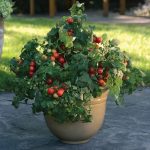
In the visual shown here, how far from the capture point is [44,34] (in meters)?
10.9

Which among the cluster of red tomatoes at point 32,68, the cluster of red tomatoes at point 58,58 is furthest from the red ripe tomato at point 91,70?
the cluster of red tomatoes at point 32,68

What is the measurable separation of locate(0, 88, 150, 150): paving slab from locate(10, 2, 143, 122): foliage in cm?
45

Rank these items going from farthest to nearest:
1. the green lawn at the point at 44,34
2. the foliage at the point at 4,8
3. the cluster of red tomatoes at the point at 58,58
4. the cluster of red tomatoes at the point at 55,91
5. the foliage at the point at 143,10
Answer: the foliage at the point at 143,10 → the green lawn at the point at 44,34 → the foliage at the point at 4,8 → the cluster of red tomatoes at the point at 58,58 → the cluster of red tomatoes at the point at 55,91

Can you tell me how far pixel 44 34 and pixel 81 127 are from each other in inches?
253

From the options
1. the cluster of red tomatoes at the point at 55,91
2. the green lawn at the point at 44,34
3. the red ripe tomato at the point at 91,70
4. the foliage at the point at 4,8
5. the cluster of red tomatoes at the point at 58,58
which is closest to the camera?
the cluster of red tomatoes at the point at 55,91

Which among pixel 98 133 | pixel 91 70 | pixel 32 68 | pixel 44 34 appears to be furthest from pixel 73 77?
pixel 44 34

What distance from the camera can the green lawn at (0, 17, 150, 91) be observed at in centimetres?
820

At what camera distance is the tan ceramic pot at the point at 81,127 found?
4613 millimetres

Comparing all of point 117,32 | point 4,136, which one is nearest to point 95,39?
point 4,136

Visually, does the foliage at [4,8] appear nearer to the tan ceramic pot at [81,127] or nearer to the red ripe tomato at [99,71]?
the tan ceramic pot at [81,127]

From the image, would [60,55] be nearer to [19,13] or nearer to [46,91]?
[46,91]

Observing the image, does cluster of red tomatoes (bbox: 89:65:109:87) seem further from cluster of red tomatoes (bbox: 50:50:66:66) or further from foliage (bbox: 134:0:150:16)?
foliage (bbox: 134:0:150:16)

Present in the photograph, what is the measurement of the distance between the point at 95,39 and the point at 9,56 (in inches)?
172

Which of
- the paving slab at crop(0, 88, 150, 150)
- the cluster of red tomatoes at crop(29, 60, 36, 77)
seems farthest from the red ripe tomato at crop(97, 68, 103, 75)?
the paving slab at crop(0, 88, 150, 150)
